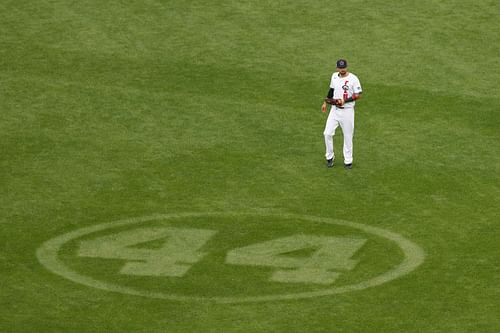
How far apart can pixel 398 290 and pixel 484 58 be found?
17326 mm

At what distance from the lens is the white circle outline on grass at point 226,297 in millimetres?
23438

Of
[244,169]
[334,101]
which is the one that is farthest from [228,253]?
[334,101]

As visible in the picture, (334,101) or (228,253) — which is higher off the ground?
(334,101)

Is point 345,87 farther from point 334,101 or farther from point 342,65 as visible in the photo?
point 342,65

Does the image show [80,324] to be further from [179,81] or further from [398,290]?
[179,81]

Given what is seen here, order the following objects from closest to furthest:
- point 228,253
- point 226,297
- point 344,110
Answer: point 226,297 < point 228,253 < point 344,110

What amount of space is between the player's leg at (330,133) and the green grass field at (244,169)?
14.5 inches

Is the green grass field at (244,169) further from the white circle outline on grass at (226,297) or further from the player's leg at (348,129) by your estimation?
the player's leg at (348,129)

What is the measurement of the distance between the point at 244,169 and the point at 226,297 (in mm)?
8514

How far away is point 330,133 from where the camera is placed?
31453 millimetres

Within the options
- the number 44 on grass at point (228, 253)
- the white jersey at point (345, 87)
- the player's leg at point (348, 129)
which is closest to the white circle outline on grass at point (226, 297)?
the number 44 on grass at point (228, 253)

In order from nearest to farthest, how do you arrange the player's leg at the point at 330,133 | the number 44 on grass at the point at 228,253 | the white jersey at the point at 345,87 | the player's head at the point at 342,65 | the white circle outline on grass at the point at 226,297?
1. the white circle outline on grass at the point at 226,297
2. the number 44 on grass at the point at 228,253
3. the player's head at the point at 342,65
4. the white jersey at the point at 345,87
5. the player's leg at the point at 330,133

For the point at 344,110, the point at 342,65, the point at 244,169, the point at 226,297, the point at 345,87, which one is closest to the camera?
the point at 226,297

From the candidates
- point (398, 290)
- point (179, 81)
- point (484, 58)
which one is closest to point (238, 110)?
point (179, 81)
